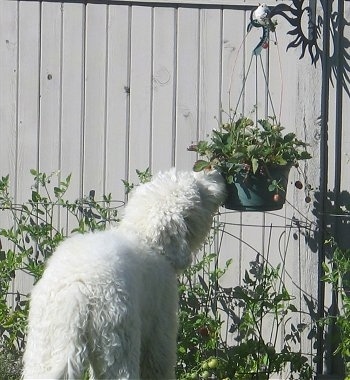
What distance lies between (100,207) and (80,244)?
1.62 metres

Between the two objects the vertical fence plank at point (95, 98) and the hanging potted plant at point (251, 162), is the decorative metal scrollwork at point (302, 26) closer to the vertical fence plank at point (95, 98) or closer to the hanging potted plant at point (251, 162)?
the hanging potted plant at point (251, 162)

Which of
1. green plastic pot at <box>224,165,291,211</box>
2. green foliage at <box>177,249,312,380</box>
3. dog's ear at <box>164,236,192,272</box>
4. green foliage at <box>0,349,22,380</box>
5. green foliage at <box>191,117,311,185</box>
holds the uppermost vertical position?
green foliage at <box>191,117,311,185</box>

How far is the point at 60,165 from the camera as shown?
6.18 metres

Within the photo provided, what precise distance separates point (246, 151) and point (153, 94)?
1.08 metres

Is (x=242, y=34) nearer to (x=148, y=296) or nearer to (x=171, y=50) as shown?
(x=171, y=50)

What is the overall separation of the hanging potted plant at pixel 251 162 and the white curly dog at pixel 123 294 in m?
0.33

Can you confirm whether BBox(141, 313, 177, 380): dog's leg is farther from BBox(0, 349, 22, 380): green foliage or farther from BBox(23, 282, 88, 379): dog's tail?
BBox(0, 349, 22, 380): green foliage

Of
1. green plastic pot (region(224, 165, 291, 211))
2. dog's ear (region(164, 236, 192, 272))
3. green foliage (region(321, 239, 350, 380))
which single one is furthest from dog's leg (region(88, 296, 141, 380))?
green foliage (region(321, 239, 350, 380))

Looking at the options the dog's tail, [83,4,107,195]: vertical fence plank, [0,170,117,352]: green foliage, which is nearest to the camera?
the dog's tail

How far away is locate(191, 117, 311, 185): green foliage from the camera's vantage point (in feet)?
17.1

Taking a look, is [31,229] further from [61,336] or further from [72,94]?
[61,336]

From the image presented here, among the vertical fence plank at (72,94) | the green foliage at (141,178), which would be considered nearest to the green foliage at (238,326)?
the green foliage at (141,178)

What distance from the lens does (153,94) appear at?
6113 millimetres

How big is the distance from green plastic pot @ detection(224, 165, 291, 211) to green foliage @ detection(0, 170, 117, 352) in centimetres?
103
